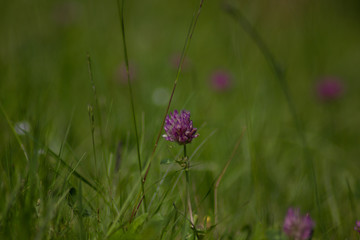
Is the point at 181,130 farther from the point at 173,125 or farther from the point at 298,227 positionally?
the point at 298,227

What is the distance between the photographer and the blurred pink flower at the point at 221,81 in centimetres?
269

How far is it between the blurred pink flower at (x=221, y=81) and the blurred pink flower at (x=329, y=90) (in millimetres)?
721

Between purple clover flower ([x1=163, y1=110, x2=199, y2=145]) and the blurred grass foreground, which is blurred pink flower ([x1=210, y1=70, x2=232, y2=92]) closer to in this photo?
the blurred grass foreground

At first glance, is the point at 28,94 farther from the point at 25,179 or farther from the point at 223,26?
the point at 223,26

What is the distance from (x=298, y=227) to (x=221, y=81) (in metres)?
1.84

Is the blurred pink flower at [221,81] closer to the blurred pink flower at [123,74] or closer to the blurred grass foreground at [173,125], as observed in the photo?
the blurred grass foreground at [173,125]

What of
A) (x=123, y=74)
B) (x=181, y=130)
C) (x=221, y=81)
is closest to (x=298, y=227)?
(x=181, y=130)

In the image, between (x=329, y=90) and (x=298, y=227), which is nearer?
(x=298, y=227)

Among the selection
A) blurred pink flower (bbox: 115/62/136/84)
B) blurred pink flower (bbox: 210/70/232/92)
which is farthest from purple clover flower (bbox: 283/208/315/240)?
blurred pink flower (bbox: 115/62/136/84)

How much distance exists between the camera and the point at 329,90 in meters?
2.82

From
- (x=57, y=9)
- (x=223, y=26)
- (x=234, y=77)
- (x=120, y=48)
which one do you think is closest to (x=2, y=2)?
(x=57, y=9)

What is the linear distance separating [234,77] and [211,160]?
120cm

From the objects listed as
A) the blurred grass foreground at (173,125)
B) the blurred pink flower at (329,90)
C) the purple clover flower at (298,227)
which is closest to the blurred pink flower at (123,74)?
the blurred grass foreground at (173,125)

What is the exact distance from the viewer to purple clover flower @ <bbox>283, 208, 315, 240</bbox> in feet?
3.24
